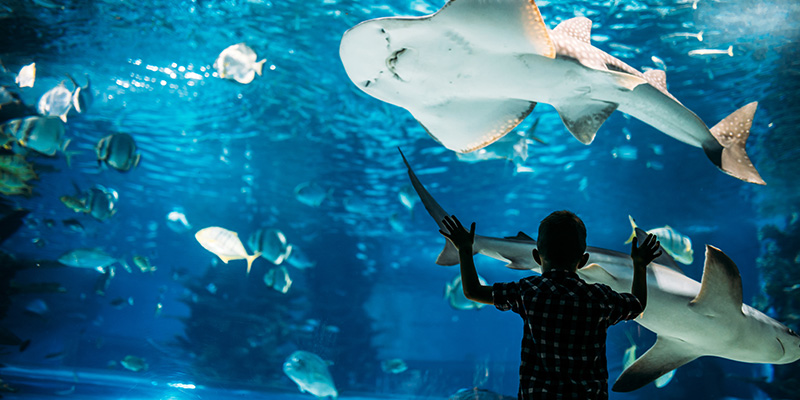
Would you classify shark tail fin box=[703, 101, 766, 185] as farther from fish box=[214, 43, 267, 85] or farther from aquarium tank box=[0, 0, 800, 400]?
fish box=[214, 43, 267, 85]

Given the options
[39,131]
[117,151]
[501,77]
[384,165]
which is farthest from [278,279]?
[501,77]

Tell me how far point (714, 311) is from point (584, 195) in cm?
1497

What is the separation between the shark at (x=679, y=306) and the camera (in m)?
2.26

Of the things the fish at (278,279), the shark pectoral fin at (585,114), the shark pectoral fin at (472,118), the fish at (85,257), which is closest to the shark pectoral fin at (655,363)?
the shark pectoral fin at (585,114)

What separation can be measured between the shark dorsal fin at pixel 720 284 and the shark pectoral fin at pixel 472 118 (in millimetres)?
1483

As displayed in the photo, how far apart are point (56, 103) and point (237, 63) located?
3342mm

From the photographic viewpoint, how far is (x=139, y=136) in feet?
49.3

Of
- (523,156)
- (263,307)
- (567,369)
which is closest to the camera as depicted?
(567,369)

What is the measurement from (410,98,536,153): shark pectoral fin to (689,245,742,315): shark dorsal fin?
1.48 meters

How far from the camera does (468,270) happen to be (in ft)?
6.27

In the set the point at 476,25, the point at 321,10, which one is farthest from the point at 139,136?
the point at 476,25

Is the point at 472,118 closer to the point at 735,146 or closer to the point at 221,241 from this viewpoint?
the point at 735,146

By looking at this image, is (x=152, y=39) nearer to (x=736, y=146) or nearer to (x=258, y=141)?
(x=258, y=141)

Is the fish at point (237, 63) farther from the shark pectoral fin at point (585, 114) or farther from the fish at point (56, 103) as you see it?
the shark pectoral fin at point (585, 114)
